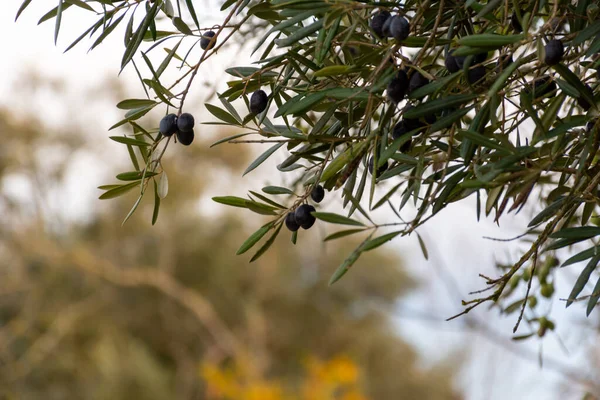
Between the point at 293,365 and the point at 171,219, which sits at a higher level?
the point at 171,219

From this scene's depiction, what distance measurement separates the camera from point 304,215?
0.40 meters

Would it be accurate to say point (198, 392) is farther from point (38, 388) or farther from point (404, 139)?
point (404, 139)

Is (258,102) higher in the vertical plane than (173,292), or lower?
lower

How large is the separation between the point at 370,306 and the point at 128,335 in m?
2.14

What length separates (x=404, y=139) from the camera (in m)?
0.37

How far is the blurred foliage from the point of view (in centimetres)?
485

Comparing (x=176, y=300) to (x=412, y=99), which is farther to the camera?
(x=176, y=300)

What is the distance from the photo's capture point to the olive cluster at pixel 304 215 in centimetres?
40

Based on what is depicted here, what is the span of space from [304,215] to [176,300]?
17.4 feet

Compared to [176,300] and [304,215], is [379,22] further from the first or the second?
[176,300]

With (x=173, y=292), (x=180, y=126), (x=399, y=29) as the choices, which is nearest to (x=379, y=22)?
(x=399, y=29)

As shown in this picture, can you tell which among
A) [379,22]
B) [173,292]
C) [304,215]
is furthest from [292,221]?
[173,292]

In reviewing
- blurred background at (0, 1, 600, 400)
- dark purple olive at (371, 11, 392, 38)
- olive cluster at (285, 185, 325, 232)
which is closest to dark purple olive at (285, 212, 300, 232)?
olive cluster at (285, 185, 325, 232)

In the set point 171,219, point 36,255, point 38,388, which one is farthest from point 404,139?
point 171,219
